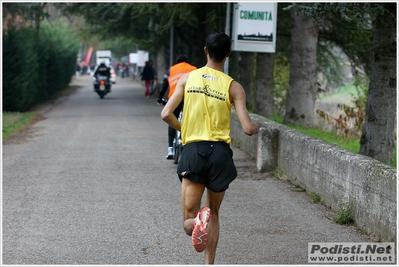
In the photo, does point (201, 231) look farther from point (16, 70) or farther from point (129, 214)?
point (16, 70)

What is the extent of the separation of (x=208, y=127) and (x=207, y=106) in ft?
0.50

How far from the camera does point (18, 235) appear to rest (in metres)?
8.15

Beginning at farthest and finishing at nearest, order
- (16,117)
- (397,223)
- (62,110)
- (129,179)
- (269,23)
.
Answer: (62,110), (16,117), (269,23), (129,179), (397,223)

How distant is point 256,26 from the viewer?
19312 millimetres

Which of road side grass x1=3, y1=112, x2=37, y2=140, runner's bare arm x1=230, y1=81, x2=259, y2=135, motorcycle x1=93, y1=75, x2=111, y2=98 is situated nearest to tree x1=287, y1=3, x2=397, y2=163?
runner's bare arm x1=230, y1=81, x2=259, y2=135

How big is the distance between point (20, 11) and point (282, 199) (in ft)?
64.8

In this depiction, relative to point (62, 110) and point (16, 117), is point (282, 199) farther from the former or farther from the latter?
point (62, 110)

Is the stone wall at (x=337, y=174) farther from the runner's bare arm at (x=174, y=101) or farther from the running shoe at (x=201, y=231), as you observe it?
the runner's bare arm at (x=174, y=101)

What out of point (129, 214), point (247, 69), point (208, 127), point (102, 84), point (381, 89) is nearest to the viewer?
point (208, 127)

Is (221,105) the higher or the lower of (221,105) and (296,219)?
the higher

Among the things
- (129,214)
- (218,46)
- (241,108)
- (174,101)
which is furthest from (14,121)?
(241,108)

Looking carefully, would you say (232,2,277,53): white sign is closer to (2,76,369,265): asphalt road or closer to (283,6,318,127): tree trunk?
(283,6,318,127): tree trunk

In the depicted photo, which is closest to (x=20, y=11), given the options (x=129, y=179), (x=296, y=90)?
(x=296, y=90)

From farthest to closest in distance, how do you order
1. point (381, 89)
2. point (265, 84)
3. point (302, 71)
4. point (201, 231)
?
1. point (265, 84)
2. point (302, 71)
3. point (381, 89)
4. point (201, 231)
